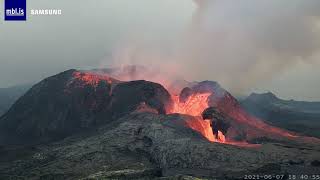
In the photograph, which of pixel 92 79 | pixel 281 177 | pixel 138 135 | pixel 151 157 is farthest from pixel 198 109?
pixel 281 177

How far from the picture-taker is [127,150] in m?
124

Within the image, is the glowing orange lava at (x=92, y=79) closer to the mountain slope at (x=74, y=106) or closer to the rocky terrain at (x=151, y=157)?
the mountain slope at (x=74, y=106)

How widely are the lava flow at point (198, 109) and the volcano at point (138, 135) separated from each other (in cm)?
33

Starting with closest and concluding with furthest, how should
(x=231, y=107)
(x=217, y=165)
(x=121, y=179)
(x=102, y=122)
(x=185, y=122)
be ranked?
(x=121, y=179) < (x=217, y=165) < (x=185, y=122) < (x=102, y=122) < (x=231, y=107)

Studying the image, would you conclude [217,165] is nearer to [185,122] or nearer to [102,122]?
[185,122]

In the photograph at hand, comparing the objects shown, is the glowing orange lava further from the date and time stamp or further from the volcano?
the date and time stamp

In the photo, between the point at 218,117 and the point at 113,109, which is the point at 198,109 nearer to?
the point at 218,117

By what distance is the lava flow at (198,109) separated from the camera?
15102cm

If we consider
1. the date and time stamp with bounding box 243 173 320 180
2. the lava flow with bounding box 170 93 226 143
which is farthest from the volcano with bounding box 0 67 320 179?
the date and time stamp with bounding box 243 173 320 180

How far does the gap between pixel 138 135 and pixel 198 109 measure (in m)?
42.1

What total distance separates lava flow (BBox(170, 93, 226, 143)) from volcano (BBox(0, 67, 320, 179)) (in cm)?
33

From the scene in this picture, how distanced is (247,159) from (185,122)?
29.5 meters

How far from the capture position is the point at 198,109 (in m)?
171

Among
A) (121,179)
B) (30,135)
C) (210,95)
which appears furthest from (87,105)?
(121,179)
